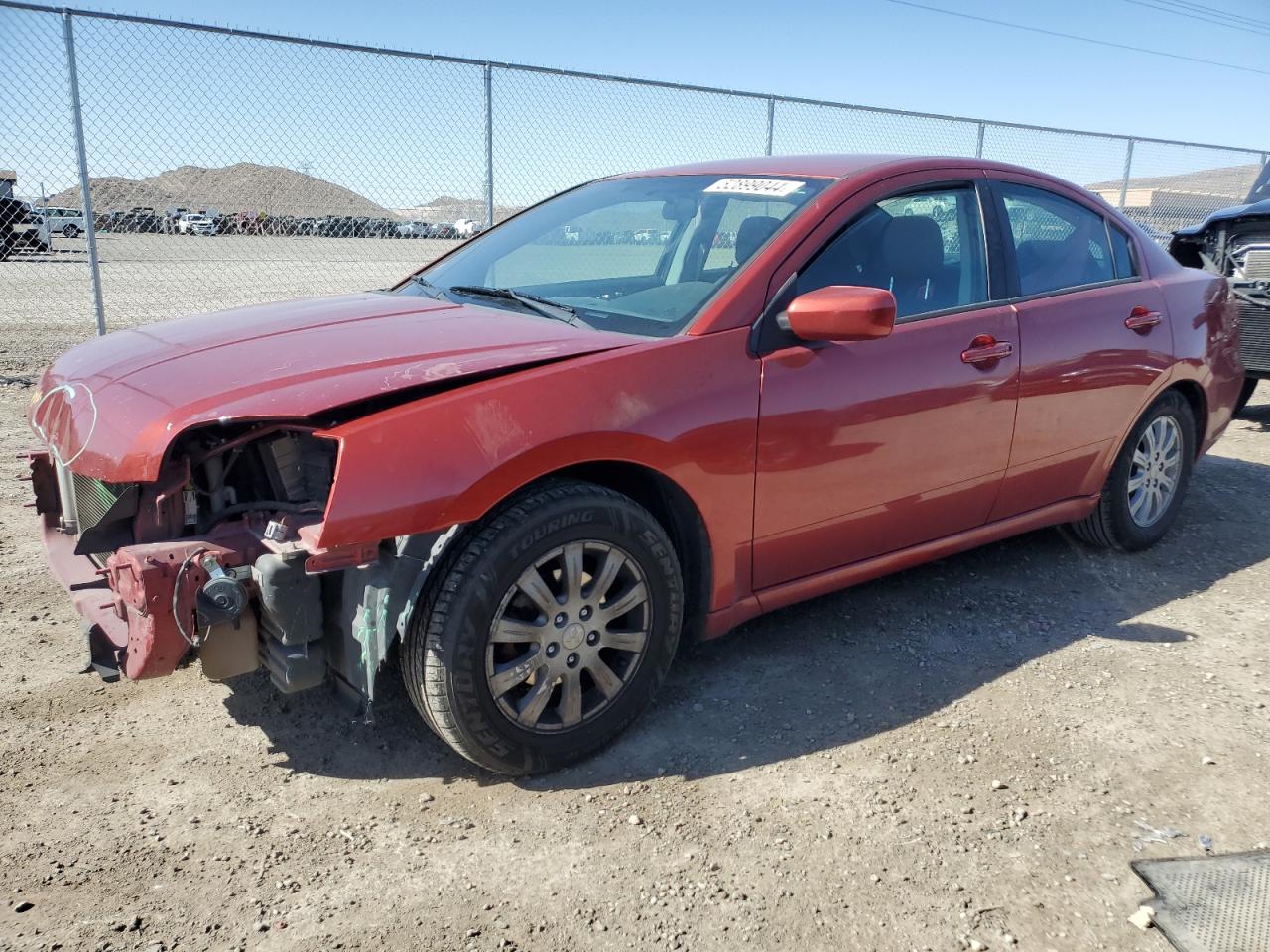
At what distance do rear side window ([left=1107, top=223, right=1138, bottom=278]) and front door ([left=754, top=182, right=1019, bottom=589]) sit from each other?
0.91m

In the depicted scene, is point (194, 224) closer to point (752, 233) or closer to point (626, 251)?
point (626, 251)

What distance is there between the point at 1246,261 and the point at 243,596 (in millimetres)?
6990

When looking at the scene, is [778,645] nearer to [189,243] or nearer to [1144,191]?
[189,243]

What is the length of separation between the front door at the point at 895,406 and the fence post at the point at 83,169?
563cm

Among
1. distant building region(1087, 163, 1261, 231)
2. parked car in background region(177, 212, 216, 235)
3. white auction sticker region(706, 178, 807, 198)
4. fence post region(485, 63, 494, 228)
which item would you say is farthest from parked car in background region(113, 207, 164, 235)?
distant building region(1087, 163, 1261, 231)

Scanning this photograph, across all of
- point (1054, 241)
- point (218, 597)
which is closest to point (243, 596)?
point (218, 597)

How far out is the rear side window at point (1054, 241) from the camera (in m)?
3.84

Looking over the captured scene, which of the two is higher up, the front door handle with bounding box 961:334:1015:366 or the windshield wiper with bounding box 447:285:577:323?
the windshield wiper with bounding box 447:285:577:323

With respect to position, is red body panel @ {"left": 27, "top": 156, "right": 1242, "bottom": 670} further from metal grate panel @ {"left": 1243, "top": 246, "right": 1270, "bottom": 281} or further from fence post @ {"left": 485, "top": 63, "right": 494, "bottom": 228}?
fence post @ {"left": 485, "top": 63, "right": 494, "bottom": 228}

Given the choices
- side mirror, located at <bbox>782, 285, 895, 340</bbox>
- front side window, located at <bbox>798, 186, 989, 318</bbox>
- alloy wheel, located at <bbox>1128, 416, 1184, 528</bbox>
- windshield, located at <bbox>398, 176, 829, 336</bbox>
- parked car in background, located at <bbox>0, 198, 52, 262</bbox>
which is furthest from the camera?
parked car in background, located at <bbox>0, 198, 52, 262</bbox>

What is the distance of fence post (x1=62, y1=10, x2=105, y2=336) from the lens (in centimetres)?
643

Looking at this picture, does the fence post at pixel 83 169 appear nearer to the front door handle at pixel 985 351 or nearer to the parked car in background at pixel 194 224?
the parked car in background at pixel 194 224

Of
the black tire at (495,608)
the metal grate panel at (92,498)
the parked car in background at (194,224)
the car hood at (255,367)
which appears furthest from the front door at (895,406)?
the parked car in background at (194,224)

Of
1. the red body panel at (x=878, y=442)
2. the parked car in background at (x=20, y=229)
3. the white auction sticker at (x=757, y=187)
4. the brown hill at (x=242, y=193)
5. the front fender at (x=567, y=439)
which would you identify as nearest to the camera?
the front fender at (x=567, y=439)
